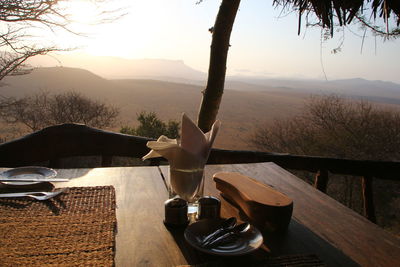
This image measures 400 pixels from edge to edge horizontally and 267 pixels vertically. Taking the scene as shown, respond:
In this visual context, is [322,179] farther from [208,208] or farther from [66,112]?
[66,112]

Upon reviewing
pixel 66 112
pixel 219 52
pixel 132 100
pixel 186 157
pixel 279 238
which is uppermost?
pixel 219 52

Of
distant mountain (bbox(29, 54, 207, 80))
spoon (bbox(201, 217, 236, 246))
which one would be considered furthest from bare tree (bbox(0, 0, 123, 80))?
distant mountain (bbox(29, 54, 207, 80))

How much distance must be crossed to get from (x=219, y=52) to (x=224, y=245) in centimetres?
183

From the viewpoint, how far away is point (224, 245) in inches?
31.0

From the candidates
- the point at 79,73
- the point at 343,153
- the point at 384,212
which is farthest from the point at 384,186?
the point at 79,73

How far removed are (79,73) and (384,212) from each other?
102 feet

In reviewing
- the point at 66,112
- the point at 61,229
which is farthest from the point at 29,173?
the point at 66,112

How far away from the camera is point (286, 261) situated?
2.46ft

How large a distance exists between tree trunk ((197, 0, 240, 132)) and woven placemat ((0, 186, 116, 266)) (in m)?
1.49

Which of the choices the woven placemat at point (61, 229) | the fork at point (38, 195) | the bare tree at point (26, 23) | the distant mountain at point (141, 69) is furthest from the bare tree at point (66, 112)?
the distant mountain at point (141, 69)

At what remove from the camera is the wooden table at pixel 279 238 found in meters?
0.77

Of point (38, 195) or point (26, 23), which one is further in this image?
point (26, 23)

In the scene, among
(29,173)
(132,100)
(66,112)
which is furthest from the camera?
(132,100)

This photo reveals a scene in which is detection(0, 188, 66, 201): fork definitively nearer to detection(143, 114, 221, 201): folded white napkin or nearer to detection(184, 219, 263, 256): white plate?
detection(143, 114, 221, 201): folded white napkin
